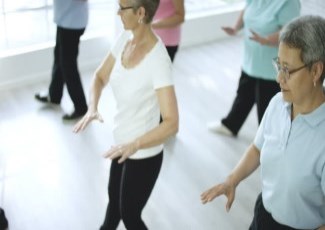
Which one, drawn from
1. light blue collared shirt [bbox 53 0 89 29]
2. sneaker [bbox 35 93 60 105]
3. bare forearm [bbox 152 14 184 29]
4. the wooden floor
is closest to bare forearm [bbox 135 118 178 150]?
the wooden floor

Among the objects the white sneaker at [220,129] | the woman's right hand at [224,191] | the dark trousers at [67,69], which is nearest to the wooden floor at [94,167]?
the white sneaker at [220,129]

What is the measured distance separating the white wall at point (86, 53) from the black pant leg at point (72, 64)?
2.44ft

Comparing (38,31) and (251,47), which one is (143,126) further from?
(38,31)

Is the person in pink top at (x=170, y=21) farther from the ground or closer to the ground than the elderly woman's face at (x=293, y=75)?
closer to the ground

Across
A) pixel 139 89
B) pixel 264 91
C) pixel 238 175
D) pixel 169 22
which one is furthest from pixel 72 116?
pixel 238 175

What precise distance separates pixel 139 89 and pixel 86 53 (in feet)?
8.98

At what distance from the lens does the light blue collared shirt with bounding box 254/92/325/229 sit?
4.82 feet

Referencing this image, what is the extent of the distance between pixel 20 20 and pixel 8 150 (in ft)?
4.52

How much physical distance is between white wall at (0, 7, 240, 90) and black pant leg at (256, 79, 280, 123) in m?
1.93

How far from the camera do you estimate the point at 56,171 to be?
3.12m

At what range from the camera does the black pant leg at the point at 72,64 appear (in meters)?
3.34

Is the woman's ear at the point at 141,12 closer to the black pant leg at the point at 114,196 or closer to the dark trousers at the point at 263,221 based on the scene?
the black pant leg at the point at 114,196

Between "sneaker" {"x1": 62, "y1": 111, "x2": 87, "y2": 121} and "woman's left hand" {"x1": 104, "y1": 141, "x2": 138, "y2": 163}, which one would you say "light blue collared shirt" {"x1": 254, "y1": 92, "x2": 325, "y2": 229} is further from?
"sneaker" {"x1": 62, "y1": 111, "x2": 87, "y2": 121}

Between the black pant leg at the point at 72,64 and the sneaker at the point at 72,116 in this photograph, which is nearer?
the black pant leg at the point at 72,64
